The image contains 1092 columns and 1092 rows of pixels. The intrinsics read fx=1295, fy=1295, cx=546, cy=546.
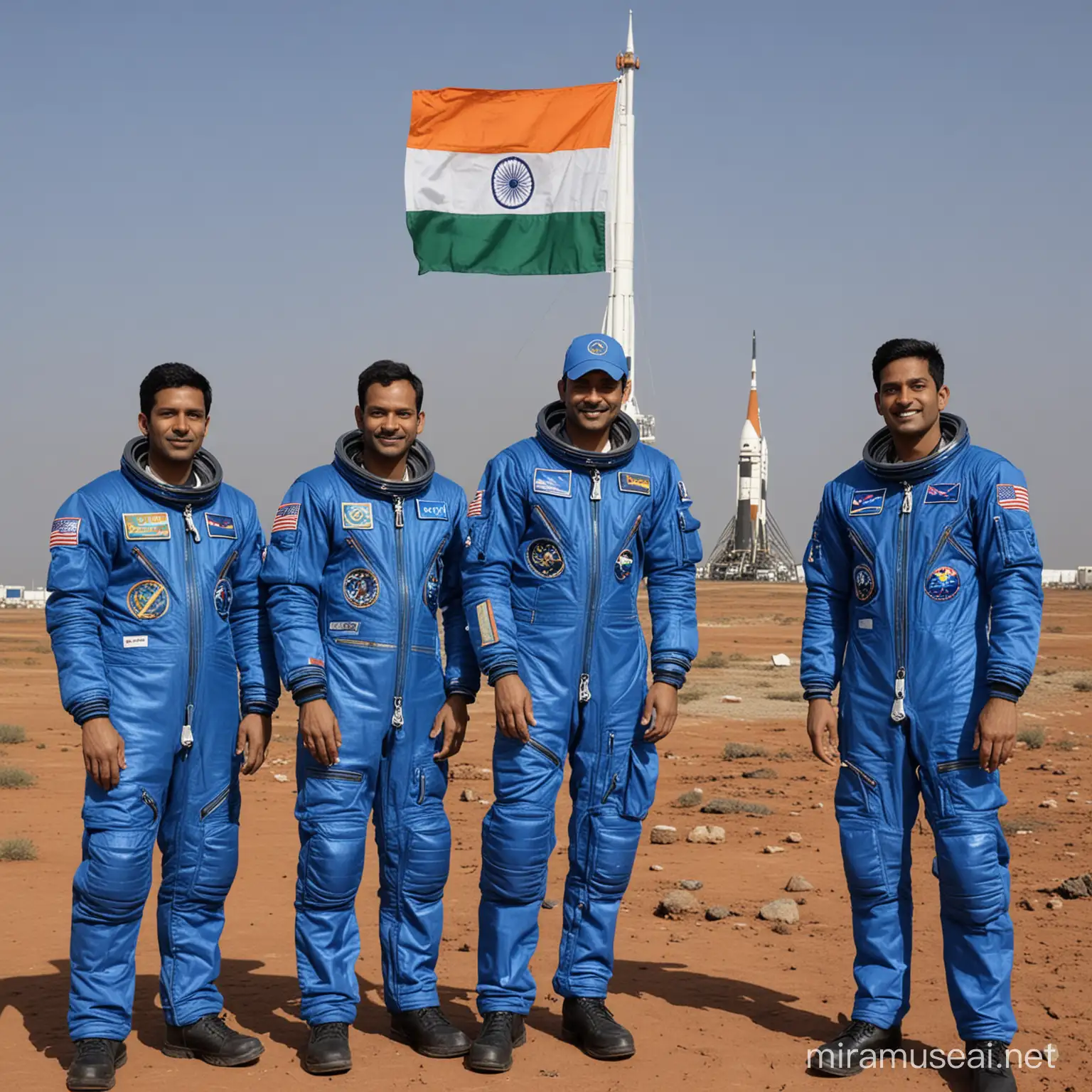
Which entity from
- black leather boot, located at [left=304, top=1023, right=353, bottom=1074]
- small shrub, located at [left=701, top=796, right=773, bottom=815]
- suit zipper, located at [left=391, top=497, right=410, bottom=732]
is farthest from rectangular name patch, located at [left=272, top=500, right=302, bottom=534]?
small shrub, located at [left=701, top=796, right=773, bottom=815]

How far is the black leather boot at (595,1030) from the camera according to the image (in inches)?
195

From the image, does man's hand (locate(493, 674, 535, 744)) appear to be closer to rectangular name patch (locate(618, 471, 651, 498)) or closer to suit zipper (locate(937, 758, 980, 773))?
rectangular name patch (locate(618, 471, 651, 498))

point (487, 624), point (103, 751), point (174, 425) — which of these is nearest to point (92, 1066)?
point (103, 751)

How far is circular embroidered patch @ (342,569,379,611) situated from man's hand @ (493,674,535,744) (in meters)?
0.59

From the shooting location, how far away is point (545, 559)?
5102mm

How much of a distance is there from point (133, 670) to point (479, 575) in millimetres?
1337

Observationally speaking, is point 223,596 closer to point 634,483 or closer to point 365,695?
point 365,695

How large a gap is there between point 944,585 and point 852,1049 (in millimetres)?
1765

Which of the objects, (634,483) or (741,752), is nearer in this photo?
(634,483)

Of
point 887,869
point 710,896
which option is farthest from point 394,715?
point 710,896

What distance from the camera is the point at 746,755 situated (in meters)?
14.3

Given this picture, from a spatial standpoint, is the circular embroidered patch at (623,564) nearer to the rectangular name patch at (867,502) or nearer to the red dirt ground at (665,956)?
the rectangular name patch at (867,502)

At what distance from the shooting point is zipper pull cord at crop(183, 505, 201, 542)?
194 inches

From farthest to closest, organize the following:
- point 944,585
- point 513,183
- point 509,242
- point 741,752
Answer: point 513,183, point 509,242, point 741,752, point 944,585
